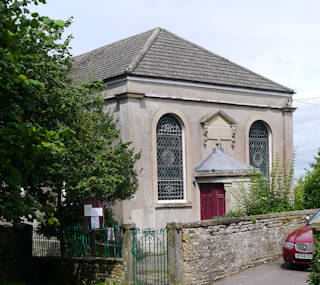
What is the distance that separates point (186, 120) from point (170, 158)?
1629 mm

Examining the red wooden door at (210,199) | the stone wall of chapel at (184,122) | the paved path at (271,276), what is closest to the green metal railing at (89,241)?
the paved path at (271,276)

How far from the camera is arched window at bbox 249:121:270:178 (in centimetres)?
2400

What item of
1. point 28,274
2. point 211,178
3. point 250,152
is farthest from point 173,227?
point 250,152

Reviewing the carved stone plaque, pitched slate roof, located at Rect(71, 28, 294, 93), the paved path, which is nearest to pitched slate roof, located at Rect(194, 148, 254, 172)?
the carved stone plaque

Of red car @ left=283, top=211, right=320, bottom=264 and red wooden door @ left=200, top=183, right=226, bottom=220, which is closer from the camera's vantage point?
red car @ left=283, top=211, right=320, bottom=264

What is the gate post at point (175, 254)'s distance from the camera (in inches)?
553

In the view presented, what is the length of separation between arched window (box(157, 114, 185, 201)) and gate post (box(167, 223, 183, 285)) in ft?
22.0

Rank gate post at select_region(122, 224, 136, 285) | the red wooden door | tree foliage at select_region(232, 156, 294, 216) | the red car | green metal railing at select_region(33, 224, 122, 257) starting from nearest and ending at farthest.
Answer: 1. gate post at select_region(122, 224, 136, 285)
2. green metal railing at select_region(33, 224, 122, 257)
3. the red car
4. tree foliage at select_region(232, 156, 294, 216)
5. the red wooden door

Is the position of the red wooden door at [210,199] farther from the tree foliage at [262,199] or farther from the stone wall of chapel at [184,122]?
the tree foliage at [262,199]

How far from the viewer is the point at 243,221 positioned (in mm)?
16281

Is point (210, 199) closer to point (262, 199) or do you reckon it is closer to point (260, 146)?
point (262, 199)

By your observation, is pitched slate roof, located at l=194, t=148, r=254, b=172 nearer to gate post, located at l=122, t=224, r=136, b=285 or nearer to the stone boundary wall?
the stone boundary wall

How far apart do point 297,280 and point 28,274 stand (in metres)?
8.29

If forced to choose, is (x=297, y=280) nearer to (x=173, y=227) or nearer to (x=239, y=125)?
(x=173, y=227)
